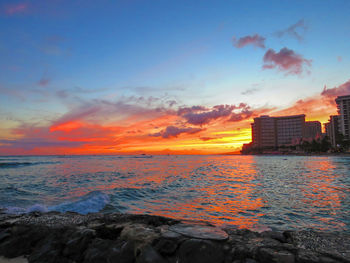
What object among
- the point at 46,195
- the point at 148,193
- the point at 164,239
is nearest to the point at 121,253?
the point at 164,239

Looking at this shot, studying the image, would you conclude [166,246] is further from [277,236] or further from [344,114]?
[344,114]

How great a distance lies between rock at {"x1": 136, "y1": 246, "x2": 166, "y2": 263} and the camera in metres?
3.99

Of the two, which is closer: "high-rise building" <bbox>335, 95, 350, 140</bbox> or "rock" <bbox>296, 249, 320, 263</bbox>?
"rock" <bbox>296, 249, 320, 263</bbox>

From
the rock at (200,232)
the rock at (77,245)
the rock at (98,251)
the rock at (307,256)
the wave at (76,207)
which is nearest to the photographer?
the rock at (307,256)

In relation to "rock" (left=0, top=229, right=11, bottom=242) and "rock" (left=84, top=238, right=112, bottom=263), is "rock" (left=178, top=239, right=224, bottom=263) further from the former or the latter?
"rock" (left=0, top=229, right=11, bottom=242)

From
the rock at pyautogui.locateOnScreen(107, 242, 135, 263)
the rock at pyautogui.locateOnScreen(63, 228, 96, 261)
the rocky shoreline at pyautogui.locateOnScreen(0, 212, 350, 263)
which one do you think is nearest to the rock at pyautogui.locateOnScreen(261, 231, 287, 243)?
the rocky shoreline at pyautogui.locateOnScreen(0, 212, 350, 263)

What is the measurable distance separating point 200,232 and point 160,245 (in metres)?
0.98

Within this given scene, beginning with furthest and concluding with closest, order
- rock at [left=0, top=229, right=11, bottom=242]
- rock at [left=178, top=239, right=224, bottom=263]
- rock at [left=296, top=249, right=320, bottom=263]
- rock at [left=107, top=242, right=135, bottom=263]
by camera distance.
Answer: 1. rock at [left=0, top=229, right=11, bottom=242]
2. rock at [left=107, top=242, right=135, bottom=263]
3. rock at [left=178, top=239, right=224, bottom=263]
4. rock at [left=296, top=249, right=320, bottom=263]

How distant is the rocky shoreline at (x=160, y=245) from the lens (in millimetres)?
4000

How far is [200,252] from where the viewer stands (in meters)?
4.04

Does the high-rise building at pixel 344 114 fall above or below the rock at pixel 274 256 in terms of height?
above

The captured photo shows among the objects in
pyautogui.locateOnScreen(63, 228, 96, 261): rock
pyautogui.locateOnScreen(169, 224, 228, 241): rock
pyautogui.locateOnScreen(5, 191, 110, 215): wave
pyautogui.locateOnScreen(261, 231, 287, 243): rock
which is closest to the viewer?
pyautogui.locateOnScreen(169, 224, 228, 241): rock

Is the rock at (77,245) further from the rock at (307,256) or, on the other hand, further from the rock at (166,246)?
the rock at (307,256)

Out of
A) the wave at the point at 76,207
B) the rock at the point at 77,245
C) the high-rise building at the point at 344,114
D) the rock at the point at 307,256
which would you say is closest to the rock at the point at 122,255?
the rock at the point at 77,245
